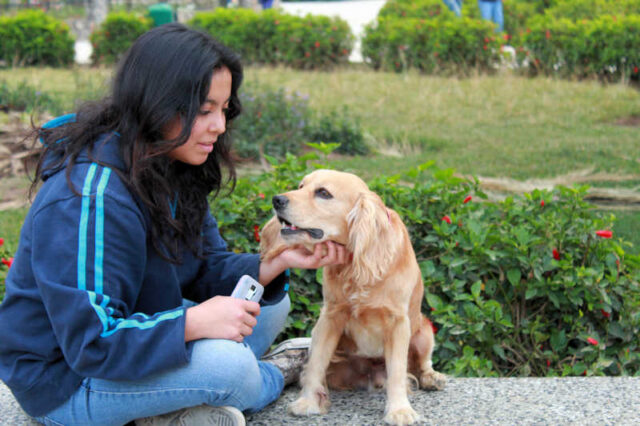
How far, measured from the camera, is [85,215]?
7.61ft

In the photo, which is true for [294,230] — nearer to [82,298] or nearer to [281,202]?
[281,202]

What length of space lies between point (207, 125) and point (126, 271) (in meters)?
Answer: 0.60

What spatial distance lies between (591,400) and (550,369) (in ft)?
1.97

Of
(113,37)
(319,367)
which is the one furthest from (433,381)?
(113,37)

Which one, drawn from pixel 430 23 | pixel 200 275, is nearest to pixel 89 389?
pixel 200 275

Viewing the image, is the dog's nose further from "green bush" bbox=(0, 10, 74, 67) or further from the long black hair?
"green bush" bbox=(0, 10, 74, 67)

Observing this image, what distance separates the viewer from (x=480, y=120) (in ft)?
28.3

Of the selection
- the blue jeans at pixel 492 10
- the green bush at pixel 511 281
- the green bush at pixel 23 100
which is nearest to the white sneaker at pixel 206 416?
the green bush at pixel 511 281

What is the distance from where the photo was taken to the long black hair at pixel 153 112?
2512mm

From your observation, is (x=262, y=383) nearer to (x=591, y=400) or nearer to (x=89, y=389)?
(x=89, y=389)

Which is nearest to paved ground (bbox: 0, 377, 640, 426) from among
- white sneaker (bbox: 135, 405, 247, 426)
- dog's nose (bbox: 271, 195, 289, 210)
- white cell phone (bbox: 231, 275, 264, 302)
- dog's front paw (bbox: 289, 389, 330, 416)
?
dog's front paw (bbox: 289, 389, 330, 416)

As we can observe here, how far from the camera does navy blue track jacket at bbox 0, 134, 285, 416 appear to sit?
2.28m

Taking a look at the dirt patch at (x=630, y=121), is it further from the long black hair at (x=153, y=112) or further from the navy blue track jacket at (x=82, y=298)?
the navy blue track jacket at (x=82, y=298)

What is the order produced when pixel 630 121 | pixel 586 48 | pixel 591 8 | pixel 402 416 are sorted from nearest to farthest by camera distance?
pixel 402 416, pixel 630 121, pixel 586 48, pixel 591 8
